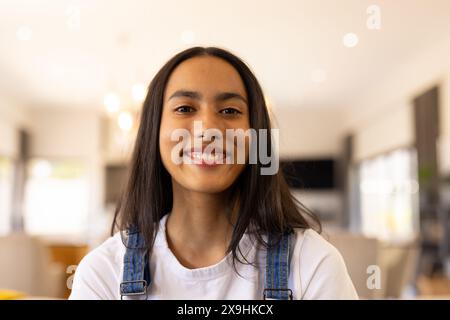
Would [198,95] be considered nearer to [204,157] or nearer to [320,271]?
[204,157]

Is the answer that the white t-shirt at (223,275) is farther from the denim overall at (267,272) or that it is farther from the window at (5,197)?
the window at (5,197)

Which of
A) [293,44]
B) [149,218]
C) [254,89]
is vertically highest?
[293,44]

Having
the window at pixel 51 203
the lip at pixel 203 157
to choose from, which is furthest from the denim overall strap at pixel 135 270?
the window at pixel 51 203

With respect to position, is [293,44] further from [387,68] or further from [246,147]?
[387,68]

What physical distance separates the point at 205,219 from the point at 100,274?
122mm

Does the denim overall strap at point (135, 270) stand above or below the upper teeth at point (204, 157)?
below

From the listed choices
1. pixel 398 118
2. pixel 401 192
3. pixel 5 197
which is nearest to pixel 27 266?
pixel 5 197

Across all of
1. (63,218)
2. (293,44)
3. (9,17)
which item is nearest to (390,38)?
(293,44)

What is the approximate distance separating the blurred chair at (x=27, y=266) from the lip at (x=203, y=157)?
1070 millimetres

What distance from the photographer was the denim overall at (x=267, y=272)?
18.5 inches

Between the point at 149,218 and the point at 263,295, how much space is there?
145mm

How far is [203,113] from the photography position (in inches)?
18.5

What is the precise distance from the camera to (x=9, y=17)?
72 cm

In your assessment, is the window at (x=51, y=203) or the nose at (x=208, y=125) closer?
the nose at (x=208, y=125)
